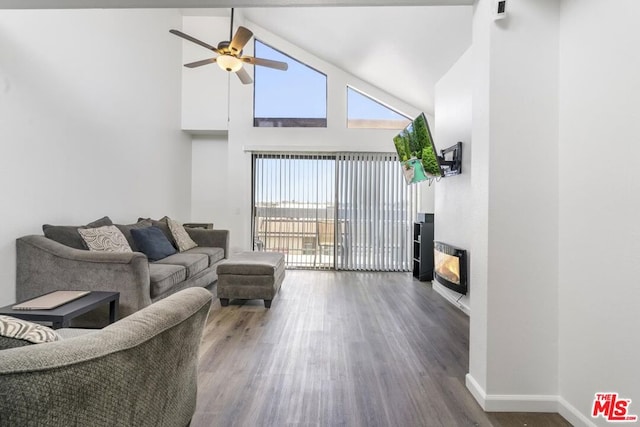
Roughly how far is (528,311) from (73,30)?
485 centimetres

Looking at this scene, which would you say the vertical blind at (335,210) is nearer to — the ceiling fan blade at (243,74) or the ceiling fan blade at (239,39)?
the ceiling fan blade at (243,74)

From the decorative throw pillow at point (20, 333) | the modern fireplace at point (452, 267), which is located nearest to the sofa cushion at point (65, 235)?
the decorative throw pillow at point (20, 333)

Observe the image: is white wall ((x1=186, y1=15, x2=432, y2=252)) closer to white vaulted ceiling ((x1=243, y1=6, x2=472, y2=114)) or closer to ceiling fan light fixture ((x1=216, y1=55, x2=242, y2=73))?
white vaulted ceiling ((x1=243, y1=6, x2=472, y2=114))

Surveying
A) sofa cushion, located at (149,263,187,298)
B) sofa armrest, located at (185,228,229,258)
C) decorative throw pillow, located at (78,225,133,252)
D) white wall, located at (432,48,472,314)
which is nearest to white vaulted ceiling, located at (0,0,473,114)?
white wall, located at (432,48,472,314)

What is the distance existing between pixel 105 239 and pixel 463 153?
398cm

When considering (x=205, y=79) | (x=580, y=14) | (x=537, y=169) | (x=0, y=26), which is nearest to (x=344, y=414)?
(x=537, y=169)

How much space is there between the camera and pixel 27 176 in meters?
2.82

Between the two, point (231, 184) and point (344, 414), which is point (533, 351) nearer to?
point (344, 414)

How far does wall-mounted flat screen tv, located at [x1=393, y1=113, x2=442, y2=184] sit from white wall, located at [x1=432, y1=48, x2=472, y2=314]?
14.3 inches

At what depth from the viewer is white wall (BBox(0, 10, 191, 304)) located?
8.80ft

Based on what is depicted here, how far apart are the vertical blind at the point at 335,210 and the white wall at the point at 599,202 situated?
4062 millimetres

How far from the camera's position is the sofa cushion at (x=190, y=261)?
3.65 metres

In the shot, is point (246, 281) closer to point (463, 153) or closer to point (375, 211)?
point (463, 153)

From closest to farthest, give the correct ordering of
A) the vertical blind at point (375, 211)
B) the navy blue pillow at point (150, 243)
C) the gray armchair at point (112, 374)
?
1. the gray armchair at point (112, 374)
2. the navy blue pillow at point (150, 243)
3. the vertical blind at point (375, 211)
